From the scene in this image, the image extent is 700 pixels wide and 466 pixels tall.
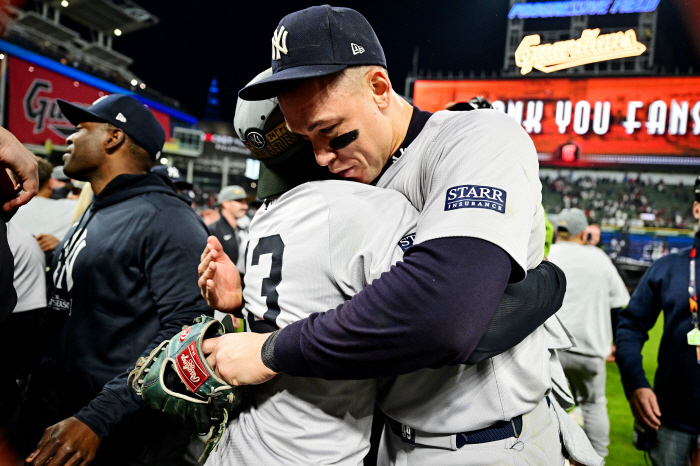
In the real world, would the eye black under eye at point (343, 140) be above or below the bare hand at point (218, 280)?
above

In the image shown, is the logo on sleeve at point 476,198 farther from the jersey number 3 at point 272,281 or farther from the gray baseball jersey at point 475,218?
the jersey number 3 at point 272,281

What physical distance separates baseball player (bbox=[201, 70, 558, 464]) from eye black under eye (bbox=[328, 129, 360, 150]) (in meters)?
0.13

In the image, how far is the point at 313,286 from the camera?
1137mm

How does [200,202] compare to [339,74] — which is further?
[200,202]

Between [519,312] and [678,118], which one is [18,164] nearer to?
[519,312]

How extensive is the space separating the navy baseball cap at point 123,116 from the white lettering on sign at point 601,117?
28.3 m

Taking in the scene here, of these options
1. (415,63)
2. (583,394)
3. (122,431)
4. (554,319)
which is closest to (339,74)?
(554,319)

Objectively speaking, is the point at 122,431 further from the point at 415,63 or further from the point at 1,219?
the point at 415,63

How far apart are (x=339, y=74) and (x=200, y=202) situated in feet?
121

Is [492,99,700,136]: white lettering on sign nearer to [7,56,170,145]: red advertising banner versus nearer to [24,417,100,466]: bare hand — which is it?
[7,56,170,145]: red advertising banner

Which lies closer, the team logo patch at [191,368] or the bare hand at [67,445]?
the team logo patch at [191,368]

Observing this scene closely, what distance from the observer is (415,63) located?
98.2ft

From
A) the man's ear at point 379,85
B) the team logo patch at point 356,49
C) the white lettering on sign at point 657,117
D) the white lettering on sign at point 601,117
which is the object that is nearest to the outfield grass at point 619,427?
the man's ear at point 379,85

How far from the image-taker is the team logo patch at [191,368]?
1.15 meters
